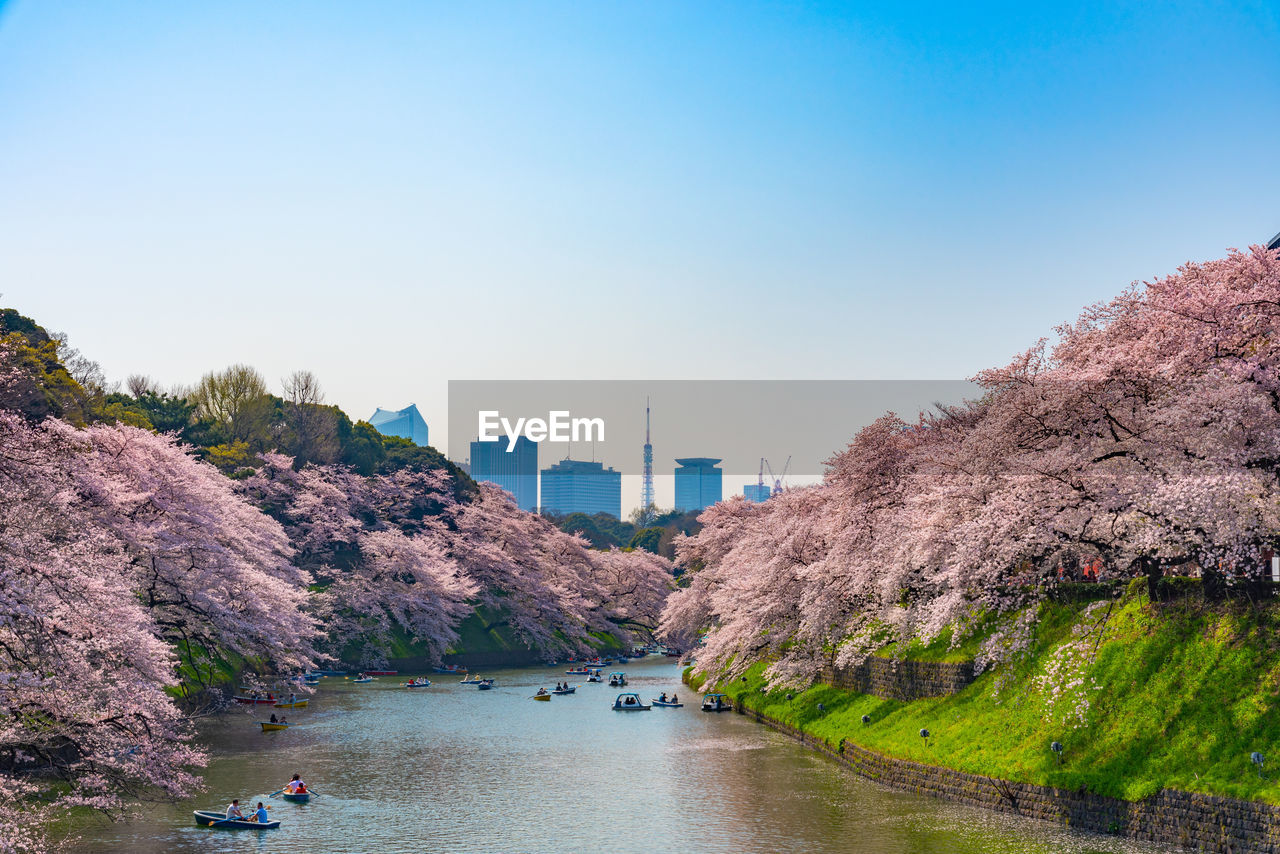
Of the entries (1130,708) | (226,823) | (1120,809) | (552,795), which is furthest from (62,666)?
(1130,708)

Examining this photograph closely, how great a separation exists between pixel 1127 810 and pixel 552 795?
20274 mm

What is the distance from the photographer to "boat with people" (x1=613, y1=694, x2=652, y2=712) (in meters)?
64.6

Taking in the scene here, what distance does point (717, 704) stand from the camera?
64.3 metres

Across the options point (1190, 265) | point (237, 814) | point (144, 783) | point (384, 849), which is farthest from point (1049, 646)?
point (144, 783)

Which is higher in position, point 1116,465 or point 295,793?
point 1116,465

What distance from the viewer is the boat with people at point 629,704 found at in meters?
64.6

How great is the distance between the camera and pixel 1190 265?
32344mm

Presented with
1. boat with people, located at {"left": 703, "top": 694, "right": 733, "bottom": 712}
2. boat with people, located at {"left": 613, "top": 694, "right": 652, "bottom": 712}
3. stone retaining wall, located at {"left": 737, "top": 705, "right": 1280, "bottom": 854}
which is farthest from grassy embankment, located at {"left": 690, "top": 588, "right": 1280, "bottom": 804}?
boat with people, located at {"left": 613, "top": 694, "right": 652, "bottom": 712}

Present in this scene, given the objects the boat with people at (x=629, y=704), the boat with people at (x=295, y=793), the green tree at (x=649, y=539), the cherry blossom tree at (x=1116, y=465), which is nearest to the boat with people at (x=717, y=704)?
the boat with people at (x=629, y=704)

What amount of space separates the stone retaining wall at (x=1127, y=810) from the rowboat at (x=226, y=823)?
73.7 feet

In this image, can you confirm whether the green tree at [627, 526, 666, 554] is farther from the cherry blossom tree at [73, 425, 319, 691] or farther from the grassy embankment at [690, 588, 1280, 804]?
the grassy embankment at [690, 588, 1280, 804]

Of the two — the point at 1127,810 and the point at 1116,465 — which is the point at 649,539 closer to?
the point at 1116,465

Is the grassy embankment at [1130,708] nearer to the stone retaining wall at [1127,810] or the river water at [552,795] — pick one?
the stone retaining wall at [1127,810]

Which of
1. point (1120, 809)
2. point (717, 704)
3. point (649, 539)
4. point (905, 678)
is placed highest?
point (649, 539)
